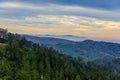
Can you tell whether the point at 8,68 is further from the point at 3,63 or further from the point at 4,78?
the point at 4,78

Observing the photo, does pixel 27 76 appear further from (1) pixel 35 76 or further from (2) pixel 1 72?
(2) pixel 1 72

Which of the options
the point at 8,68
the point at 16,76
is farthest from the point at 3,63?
the point at 16,76

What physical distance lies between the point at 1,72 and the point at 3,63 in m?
13.4

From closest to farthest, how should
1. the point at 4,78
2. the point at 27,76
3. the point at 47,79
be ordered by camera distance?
the point at 4,78
the point at 27,76
the point at 47,79

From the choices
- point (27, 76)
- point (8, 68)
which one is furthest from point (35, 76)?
point (8, 68)

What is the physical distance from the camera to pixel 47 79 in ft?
652

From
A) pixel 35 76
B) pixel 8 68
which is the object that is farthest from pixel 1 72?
pixel 35 76

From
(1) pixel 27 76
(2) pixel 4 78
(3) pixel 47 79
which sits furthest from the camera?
(3) pixel 47 79

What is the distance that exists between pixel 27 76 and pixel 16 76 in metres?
8.62

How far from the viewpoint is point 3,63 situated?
653ft

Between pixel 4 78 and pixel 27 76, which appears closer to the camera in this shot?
pixel 4 78

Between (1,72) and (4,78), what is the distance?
62.5ft

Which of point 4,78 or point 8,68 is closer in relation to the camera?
point 4,78

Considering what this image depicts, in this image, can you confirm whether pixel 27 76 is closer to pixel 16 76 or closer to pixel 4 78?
pixel 16 76
